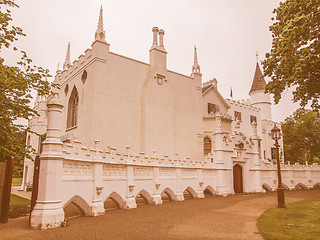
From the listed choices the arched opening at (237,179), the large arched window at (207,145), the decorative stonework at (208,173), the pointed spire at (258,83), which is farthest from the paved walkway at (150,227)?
the pointed spire at (258,83)

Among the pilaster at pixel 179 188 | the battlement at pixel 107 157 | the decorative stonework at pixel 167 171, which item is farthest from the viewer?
the pilaster at pixel 179 188

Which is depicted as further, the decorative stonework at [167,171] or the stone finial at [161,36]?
the stone finial at [161,36]

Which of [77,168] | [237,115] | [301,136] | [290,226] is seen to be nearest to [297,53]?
[290,226]

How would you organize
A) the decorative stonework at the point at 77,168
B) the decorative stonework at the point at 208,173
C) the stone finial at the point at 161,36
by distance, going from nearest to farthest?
the decorative stonework at the point at 77,168
the decorative stonework at the point at 208,173
the stone finial at the point at 161,36

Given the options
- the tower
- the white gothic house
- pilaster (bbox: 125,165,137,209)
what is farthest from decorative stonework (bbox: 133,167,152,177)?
the tower

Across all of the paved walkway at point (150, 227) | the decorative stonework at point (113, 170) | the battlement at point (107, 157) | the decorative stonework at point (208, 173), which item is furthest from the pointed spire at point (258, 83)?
the decorative stonework at point (113, 170)

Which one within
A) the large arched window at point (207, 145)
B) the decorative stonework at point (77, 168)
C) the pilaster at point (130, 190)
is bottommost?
the pilaster at point (130, 190)

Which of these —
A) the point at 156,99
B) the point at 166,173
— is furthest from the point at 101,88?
the point at 166,173

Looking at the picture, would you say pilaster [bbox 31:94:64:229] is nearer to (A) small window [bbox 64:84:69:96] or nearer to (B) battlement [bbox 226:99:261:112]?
→ (A) small window [bbox 64:84:69:96]

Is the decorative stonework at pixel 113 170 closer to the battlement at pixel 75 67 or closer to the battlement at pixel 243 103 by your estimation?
the battlement at pixel 75 67

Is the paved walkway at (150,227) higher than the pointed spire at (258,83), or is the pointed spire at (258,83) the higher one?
the pointed spire at (258,83)

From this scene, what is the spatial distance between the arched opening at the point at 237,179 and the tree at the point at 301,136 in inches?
967

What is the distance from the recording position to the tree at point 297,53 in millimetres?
12516

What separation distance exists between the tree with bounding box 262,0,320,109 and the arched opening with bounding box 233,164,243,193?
928cm
